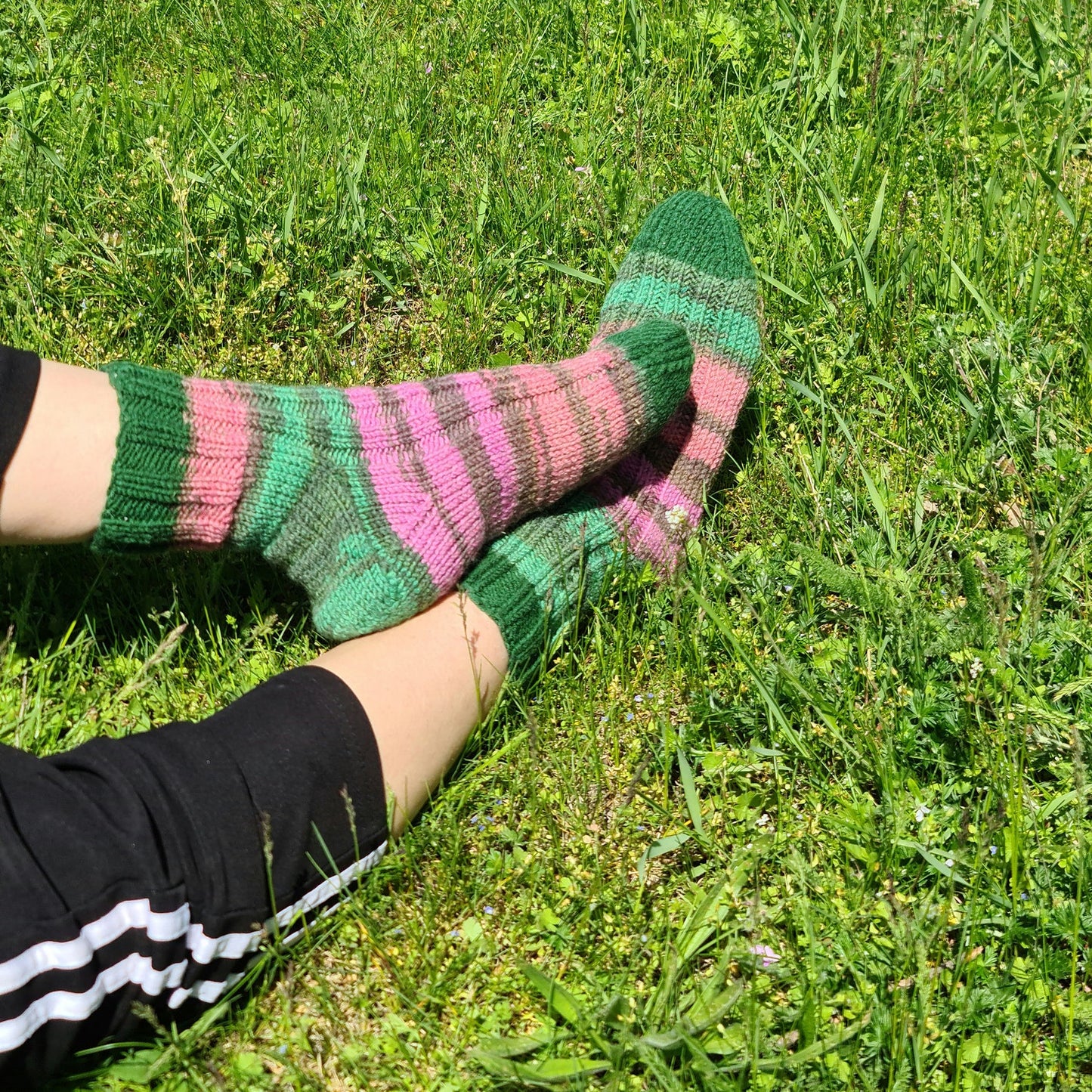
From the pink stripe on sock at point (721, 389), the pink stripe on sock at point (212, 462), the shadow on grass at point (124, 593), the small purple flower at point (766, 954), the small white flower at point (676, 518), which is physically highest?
the pink stripe on sock at point (212, 462)

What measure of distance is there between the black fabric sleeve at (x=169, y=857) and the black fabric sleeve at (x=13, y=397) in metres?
0.40

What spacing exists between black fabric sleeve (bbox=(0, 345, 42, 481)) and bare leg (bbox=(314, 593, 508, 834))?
19.3 inches

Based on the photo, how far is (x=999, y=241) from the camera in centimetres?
240

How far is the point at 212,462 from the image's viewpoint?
5.49 feet

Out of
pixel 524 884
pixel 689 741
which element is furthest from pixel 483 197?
pixel 524 884

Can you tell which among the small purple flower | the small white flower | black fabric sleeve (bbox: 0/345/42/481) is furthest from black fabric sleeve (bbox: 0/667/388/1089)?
the small white flower

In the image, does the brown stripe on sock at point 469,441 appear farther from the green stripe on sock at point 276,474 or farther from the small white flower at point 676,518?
the small white flower at point 676,518

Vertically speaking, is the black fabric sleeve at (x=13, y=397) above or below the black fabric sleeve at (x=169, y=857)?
above

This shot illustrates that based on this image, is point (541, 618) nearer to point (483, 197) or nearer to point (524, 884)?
point (524, 884)

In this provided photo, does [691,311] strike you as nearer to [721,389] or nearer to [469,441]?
[721,389]

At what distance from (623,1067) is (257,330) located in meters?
1.52

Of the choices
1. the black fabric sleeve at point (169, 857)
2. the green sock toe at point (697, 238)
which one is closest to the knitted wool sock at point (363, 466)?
the black fabric sleeve at point (169, 857)

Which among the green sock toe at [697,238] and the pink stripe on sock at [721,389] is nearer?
the pink stripe on sock at [721,389]

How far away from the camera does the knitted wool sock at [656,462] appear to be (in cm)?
187
